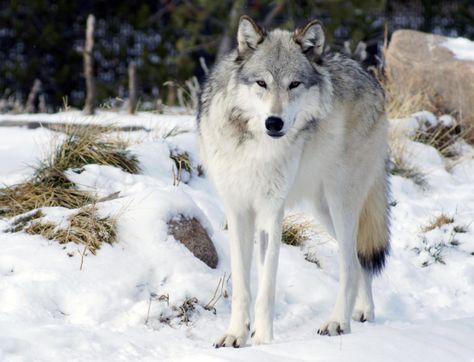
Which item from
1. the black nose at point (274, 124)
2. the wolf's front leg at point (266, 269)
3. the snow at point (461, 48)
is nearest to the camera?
the black nose at point (274, 124)

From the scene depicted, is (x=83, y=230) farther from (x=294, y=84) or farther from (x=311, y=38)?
(x=311, y=38)

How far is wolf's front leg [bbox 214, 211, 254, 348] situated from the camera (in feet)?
13.6

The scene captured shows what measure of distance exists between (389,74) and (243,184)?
473 cm

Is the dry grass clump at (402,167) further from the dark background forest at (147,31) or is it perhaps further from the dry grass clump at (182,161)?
the dark background forest at (147,31)

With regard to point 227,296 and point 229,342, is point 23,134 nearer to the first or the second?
point 227,296

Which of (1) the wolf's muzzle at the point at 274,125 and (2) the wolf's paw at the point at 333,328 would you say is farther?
(2) the wolf's paw at the point at 333,328

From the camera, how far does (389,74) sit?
8.66 meters

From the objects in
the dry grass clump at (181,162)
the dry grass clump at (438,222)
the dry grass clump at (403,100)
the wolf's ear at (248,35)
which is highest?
the wolf's ear at (248,35)

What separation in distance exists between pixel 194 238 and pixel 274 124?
1319 millimetres

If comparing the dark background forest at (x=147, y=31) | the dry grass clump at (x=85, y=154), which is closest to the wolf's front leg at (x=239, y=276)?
the dry grass clump at (x=85, y=154)

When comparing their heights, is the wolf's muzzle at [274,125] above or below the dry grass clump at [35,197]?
above

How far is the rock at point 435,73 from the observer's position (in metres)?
8.22

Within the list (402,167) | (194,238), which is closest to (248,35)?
(194,238)

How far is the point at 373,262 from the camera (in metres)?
5.01
